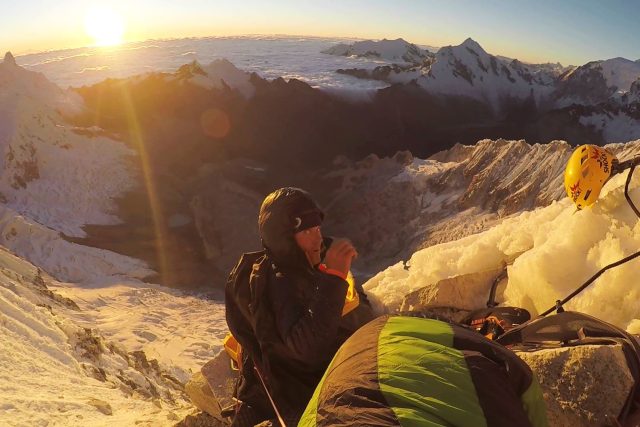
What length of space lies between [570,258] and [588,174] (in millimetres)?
507

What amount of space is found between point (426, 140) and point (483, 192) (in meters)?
22.5

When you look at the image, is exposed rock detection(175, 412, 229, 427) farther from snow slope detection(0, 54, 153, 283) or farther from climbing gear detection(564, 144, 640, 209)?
snow slope detection(0, 54, 153, 283)

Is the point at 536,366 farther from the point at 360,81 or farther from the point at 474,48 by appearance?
the point at 474,48

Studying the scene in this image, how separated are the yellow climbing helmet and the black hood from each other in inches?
67.7

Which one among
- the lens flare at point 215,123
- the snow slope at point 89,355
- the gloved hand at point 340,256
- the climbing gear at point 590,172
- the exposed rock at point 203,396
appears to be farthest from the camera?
the lens flare at point 215,123

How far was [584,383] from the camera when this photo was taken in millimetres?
1877

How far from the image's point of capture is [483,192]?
52.7ft

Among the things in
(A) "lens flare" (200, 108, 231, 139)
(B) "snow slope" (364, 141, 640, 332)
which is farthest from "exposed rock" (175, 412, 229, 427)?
(A) "lens flare" (200, 108, 231, 139)

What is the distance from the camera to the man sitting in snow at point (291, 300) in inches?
82.0

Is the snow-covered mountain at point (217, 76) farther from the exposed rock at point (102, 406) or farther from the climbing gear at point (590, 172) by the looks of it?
the climbing gear at point (590, 172)

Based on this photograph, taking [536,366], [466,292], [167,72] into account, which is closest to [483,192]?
[466,292]

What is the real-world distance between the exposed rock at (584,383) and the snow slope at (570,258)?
594mm

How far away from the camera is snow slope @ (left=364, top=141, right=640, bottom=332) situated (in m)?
2.55

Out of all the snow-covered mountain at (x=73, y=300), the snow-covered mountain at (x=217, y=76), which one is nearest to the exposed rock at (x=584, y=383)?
the snow-covered mountain at (x=73, y=300)
